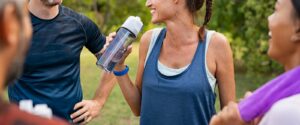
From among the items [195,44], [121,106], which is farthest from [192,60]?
[121,106]

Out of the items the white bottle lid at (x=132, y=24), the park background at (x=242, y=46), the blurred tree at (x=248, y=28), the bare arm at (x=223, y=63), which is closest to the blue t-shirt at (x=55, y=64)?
the white bottle lid at (x=132, y=24)

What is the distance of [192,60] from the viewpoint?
2773 mm

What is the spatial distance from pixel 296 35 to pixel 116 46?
1.16 metres

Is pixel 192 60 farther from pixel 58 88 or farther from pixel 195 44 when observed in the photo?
pixel 58 88

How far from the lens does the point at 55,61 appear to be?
307cm

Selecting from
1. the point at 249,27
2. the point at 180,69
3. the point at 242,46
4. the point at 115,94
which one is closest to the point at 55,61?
the point at 180,69

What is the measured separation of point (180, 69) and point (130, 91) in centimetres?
36

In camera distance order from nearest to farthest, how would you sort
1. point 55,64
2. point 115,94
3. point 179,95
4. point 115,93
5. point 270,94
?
1. point 270,94
2. point 179,95
3. point 55,64
4. point 115,94
5. point 115,93

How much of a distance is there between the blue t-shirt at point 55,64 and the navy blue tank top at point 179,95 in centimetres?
55

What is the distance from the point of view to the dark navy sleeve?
10.6ft

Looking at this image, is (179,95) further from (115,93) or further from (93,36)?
(115,93)

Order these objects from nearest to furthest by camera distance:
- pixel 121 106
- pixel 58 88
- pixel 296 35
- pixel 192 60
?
1. pixel 296 35
2. pixel 192 60
3. pixel 58 88
4. pixel 121 106

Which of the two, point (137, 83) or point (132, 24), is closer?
point (132, 24)

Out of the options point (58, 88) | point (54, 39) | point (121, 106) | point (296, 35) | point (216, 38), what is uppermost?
point (296, 35)
